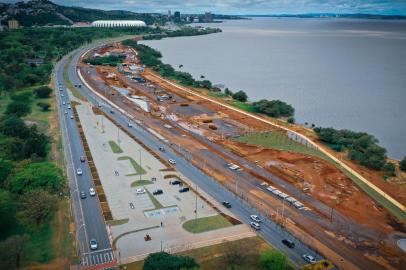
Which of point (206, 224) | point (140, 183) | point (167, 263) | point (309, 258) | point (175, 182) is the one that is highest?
point (167, 263)

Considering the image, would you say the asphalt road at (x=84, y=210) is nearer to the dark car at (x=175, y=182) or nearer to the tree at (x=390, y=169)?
the dark car at (x=175, y=182)

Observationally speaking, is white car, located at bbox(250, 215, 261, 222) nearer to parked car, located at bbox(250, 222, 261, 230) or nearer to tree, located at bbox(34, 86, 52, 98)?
parked car, located at bbox(250, 222, 261, 230)

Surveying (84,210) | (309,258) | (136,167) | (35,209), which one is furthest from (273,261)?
(136,167)

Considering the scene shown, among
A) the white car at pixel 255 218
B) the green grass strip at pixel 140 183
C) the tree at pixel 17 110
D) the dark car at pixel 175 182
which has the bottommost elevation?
the white car at pixel 255 218

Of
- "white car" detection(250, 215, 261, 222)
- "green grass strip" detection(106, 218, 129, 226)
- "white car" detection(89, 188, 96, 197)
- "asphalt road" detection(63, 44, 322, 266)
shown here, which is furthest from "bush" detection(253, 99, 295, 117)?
"green grass strip" detection(106, 218, 129, 226)

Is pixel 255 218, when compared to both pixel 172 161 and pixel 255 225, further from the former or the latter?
pixel 172 161

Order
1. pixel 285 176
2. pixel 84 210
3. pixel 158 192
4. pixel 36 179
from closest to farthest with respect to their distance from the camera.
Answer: pixel 84 210
pixel 36 179
pixel 158 192
pixel 285 176

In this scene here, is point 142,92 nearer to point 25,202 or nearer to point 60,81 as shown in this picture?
point 60,81

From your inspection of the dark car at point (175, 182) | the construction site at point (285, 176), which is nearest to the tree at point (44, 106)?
the construction site at point (285, 176)
